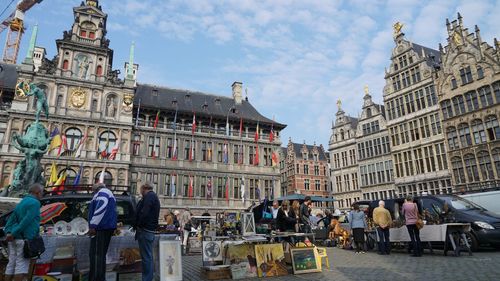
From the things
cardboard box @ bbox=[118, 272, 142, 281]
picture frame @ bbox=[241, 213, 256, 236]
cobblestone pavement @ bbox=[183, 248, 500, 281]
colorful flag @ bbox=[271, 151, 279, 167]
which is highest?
colorful flag @ bbox=[271, 151, 279, 167]

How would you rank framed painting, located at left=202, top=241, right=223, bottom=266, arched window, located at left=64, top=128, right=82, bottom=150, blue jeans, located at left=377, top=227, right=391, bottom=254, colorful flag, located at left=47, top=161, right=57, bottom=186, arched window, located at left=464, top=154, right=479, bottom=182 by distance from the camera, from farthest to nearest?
arched window, located at left=64, top=128, right=82, bottom=150
arched window, located at left=464, top=154, right=479, bottom=182
colorful flag, located at left=47, top=161, right=57, bottom=186
blue jeans, located at left=377, top=227, right=391, bottom=254
framed painting, located at left=202, top=241, right=223, bottom=266

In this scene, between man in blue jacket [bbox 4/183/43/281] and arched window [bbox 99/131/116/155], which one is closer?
man in blue jacket [bbox 4/183/43/281]

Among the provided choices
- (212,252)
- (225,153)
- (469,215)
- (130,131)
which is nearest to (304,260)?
(212,252)

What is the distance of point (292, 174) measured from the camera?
53.8 metres

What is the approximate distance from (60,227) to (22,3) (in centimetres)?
7917

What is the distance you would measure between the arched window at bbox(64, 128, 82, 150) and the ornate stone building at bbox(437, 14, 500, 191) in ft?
117

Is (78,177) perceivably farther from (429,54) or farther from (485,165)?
(429,54)

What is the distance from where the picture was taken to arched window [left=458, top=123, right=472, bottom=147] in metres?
28.6

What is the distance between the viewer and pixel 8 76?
1235 inches

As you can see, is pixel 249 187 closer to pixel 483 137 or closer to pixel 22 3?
pixel 483 137

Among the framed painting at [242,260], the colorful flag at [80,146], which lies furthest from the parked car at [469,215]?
the colorful flag at [80,146]

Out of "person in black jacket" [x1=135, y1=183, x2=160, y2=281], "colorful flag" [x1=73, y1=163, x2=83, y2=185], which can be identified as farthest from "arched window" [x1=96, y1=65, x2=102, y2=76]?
"person in black jacket" [x1=135, y1=183, x2=160, y2=281]

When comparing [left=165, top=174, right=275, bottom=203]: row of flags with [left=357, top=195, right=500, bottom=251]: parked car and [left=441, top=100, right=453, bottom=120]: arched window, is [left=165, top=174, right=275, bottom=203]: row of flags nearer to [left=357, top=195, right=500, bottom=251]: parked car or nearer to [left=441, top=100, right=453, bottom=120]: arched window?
[left=441, top=100, right=453, bottom=120]: arched window

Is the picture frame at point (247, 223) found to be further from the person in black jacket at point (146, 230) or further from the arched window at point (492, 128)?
the arched window at point (492, 128)
